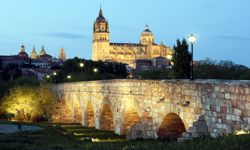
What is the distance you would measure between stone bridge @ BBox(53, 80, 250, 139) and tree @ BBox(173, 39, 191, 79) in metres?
12.1

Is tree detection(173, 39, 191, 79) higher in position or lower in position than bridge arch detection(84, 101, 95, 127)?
higher

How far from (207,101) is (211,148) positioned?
6.51 metres

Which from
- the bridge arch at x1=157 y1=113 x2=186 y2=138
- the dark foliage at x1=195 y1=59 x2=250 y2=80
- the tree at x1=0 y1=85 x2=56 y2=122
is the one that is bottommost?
the bridge arch at x1=157 y1=113 x2=186 y2=138

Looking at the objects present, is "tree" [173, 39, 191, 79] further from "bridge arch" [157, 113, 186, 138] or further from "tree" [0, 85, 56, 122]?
"bridge arch" [157, 113, 186, 138]

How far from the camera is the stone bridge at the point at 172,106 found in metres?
16.0

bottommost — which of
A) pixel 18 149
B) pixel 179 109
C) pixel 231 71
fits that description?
pixel 18 149

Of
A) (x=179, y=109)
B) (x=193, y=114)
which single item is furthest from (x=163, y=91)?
(x=193, y=114)

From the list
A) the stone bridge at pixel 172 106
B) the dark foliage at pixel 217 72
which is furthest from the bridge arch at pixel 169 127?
the dark foliage at pixel 217 72

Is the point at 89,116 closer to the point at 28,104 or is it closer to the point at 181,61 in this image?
the point at 28,104

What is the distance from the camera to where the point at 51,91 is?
5728 centimetres

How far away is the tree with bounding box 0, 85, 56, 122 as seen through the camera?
51.3m

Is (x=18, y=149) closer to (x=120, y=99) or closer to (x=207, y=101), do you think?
(x=207, y=101)

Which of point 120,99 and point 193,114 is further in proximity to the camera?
point 120,99

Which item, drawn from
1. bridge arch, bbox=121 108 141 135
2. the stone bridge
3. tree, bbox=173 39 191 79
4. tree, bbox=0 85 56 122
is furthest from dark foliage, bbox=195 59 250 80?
bridge arch, bbox=121 108 141 135
